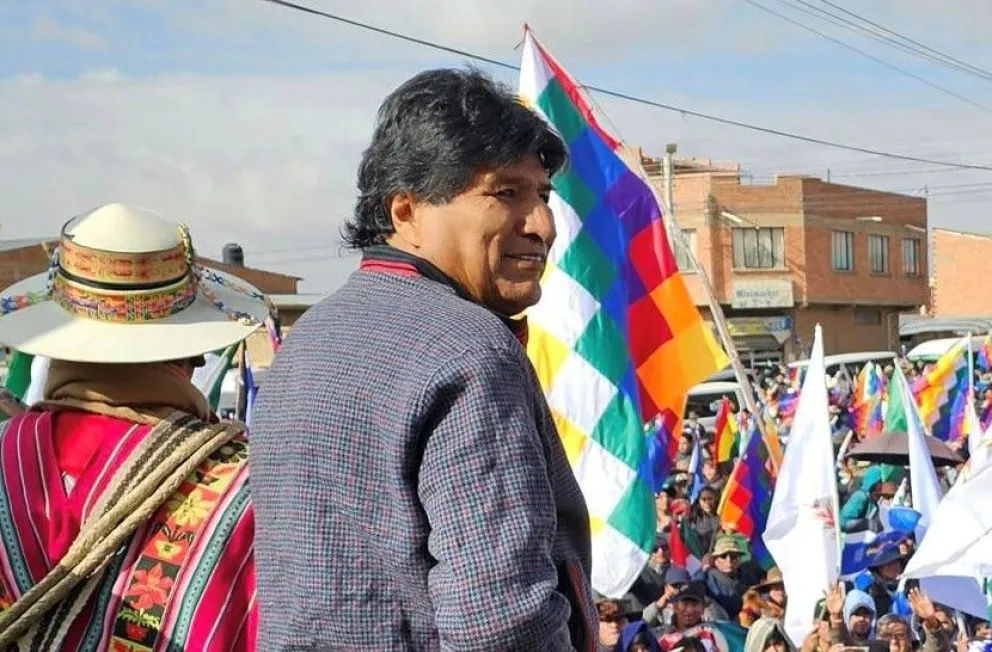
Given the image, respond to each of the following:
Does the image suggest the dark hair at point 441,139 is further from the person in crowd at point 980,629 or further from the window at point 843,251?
the window at point 843,251

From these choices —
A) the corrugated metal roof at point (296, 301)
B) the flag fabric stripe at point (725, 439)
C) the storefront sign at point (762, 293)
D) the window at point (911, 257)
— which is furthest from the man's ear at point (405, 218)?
the window at point (911, 257)

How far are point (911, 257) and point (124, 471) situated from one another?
176 ft

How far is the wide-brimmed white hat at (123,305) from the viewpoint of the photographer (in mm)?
2264

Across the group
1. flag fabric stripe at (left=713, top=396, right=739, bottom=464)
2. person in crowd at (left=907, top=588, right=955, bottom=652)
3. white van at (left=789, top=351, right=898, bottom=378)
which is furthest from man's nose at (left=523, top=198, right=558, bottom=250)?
white van at (left=789, top=351, right=898, bottom=378)

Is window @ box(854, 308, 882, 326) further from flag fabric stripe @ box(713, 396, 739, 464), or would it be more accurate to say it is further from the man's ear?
the man's ear

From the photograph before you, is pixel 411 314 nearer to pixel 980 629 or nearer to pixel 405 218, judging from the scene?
pixel 405 218

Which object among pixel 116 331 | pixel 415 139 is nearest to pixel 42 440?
pixel 116 331

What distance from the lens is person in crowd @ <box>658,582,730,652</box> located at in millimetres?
6297

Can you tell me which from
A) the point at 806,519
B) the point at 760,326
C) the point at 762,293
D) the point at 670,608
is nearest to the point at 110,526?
the point at 670,608

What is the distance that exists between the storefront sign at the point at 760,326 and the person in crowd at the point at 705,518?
34280mm

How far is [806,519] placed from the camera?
282 inches

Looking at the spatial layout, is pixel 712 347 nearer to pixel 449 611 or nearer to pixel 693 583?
pixel 693 583

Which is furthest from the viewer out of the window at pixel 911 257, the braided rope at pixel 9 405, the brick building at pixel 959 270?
the brick building at pixel 959 270

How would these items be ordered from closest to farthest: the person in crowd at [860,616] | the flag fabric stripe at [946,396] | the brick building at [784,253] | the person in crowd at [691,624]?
the person in crowd at [691,624] → the person in crowd at [860,616] → the flag fabric stripe at [946,396] → the brick building at [784,253]
